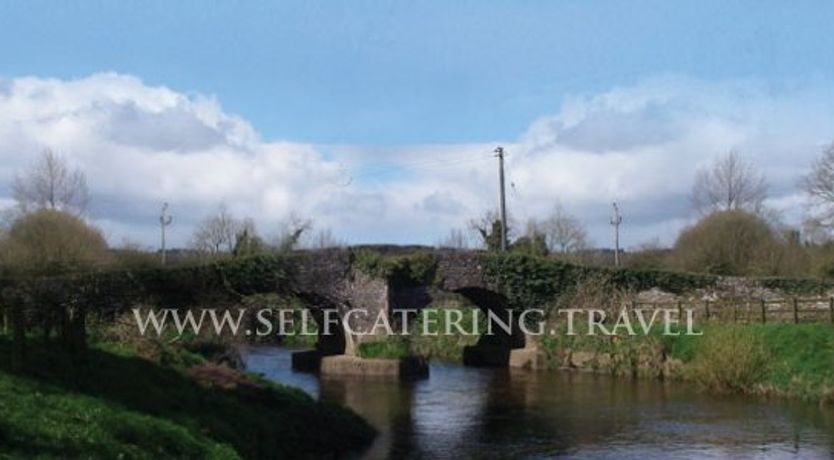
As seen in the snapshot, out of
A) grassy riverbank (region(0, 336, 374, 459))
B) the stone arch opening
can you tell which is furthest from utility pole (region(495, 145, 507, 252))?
grassy riverbank (region(0, 336, 374, 459))

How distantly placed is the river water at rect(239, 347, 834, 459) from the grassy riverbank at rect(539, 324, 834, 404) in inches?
34.8

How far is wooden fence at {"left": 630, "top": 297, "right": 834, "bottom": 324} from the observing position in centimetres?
3167

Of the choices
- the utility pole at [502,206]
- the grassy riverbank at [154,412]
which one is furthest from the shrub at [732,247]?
the grassy riverbank at [154,412]

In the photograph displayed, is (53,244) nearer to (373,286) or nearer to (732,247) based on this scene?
(373,286)

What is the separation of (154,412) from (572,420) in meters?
11.4

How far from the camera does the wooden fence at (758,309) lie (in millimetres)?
31672

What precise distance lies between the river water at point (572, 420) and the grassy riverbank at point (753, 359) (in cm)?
88

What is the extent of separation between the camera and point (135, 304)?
82.3 ft

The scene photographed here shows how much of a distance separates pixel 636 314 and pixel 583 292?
9.94 feet

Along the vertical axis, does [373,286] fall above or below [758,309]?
above

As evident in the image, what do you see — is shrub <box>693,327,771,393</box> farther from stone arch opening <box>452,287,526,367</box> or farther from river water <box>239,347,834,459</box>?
stone arch opening <box>452,287,526,367</box>

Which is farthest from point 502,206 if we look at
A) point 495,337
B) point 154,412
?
point 154,412

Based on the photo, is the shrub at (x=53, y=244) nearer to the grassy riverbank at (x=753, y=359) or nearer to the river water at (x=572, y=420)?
the river water at (x=572, y=420)

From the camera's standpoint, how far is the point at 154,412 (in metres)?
15.8
